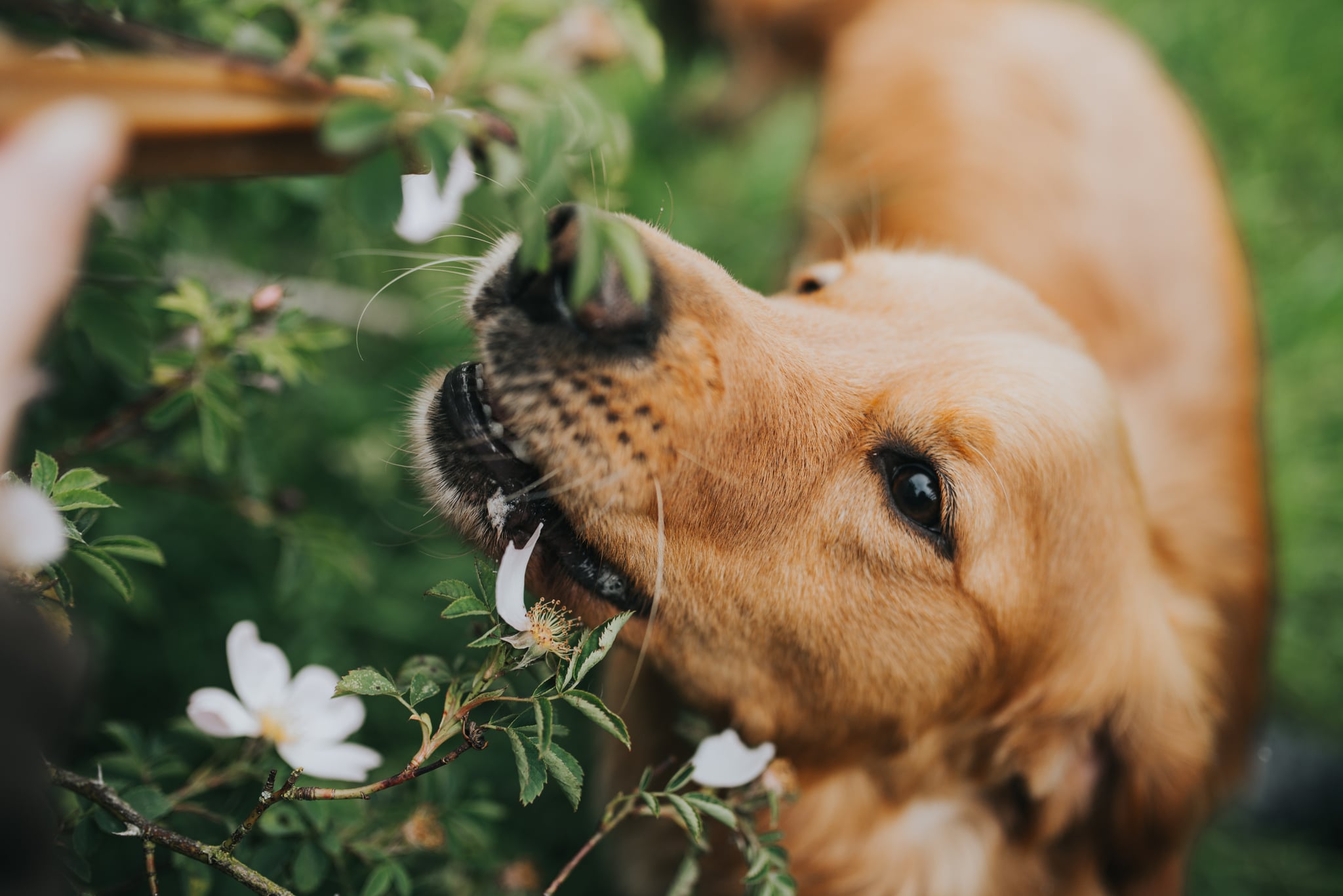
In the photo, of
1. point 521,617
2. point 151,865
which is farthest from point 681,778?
point 151,865

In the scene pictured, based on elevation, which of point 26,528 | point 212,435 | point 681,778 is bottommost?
point 681,778

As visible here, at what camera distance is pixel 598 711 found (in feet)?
3.77

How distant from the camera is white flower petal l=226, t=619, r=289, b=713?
1354mm

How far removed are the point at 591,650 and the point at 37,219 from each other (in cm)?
75

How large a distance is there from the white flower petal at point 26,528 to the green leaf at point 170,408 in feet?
1.71

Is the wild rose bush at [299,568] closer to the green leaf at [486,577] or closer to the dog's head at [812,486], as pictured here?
the green leaf at [486,577]

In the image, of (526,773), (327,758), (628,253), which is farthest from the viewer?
(327,758)

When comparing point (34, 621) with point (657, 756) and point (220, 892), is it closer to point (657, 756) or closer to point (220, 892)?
point (220, 892)

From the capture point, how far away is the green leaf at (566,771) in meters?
1.15

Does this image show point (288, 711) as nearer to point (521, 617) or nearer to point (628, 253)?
point (521, 617)

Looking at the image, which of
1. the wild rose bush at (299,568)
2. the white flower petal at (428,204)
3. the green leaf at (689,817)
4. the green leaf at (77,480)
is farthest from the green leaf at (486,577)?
the white flower petal at (428,204)

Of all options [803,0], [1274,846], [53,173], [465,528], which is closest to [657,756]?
[465,528]

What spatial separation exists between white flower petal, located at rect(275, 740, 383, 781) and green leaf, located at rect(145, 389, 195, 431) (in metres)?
0.57

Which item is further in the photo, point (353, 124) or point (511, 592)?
point (511, 592)
